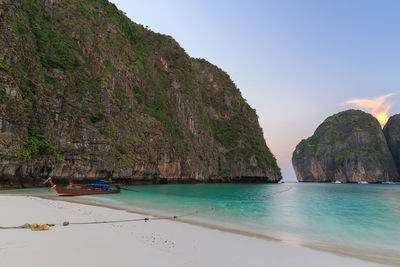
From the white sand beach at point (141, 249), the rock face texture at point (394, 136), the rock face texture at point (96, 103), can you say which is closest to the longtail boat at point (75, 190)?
the rock face texture at point (96, 103)

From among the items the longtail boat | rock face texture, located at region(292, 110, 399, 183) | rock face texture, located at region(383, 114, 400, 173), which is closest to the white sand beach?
the longtail boat

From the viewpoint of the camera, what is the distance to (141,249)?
5.89 m

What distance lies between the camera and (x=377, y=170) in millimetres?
140625

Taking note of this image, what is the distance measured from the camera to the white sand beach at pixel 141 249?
481cm

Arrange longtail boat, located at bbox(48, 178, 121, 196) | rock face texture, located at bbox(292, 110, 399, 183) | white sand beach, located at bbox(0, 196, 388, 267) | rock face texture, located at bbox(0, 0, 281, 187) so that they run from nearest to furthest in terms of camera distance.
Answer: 1. white sand beach, located at bbox(0, 196, 388, 267)
2. longtail boat, located at bbox(48, 178, 121, 196)
3. rock face texture, located at bbox(0, 0, 281, 187)
4. rock face texture, located at bbox(292, 110, 399, 183)

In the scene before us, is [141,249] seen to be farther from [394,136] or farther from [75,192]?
[394,136]

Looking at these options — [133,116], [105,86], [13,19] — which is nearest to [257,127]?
[133,116]

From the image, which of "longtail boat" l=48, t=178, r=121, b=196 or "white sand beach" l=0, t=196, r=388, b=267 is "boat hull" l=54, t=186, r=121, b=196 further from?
"white sand beach" l=0, t=196, r=388, b=267

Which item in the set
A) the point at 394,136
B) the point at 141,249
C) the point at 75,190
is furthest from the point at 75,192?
the point at 394,136

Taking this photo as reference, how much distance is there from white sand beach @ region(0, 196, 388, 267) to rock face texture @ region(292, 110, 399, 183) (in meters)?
173

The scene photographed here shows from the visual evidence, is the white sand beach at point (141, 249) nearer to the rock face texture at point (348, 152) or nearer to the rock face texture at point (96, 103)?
the rock face texture at point (96, 103)

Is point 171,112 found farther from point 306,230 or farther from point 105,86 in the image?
point 306,230

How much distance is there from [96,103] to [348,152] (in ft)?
555

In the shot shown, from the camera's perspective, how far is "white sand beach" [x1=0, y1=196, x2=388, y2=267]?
15.8 feet
